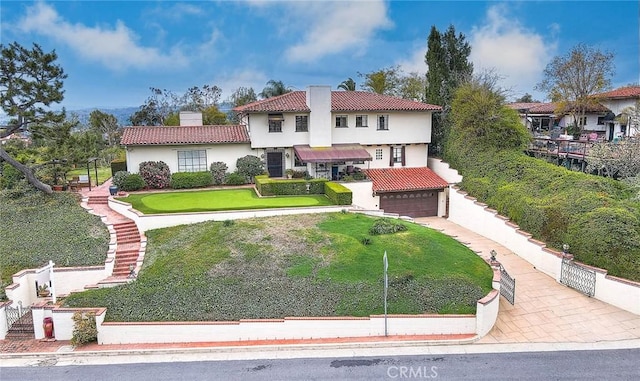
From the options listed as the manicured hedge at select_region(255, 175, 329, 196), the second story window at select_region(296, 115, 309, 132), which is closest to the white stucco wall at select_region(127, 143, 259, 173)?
the second story window at select_region(296, 115, 309, 132)

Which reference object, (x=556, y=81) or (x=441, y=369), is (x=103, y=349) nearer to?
(x=441, y=369)

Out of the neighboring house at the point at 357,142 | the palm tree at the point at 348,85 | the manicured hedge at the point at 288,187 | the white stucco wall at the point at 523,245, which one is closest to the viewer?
the white stucco wall at the point at 523,245

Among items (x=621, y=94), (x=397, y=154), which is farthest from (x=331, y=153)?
(x=621, y=94)

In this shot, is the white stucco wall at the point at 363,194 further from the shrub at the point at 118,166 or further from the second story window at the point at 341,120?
the shrub at the point at 118,166

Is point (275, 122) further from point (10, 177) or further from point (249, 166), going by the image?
point (10, 177)

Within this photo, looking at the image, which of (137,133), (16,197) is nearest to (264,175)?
(137,133)

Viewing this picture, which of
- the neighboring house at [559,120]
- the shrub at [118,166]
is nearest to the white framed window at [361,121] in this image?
the neighboring house at [559,120]
